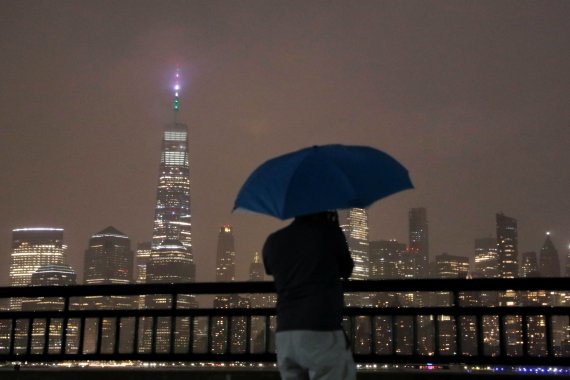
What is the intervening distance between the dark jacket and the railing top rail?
14.3 feet

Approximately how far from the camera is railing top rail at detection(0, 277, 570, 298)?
342 inches

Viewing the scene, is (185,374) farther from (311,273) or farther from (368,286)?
(311,273)

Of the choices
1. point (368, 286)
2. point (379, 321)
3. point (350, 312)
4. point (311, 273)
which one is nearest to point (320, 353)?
point (311, 273)

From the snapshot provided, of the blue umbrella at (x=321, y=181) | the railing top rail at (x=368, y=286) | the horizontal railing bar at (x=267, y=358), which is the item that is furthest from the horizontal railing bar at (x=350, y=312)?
the blue umbrella at (x=321, y=181)

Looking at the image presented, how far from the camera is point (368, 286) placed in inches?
351

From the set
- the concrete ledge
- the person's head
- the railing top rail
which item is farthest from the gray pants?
the concrete ledge

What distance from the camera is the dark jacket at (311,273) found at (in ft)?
14.5

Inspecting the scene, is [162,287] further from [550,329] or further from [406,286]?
[550,329]

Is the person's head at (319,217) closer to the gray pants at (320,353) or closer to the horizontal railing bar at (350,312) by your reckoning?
the gray pants at (320,353)

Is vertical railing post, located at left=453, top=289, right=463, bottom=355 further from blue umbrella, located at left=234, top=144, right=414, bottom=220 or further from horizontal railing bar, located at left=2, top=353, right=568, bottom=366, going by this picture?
blue umbrella, located at left=234, top=144, right=414, bottom=220

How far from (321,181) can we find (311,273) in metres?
0.58

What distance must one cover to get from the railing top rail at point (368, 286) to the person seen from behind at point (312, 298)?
14.2 feet

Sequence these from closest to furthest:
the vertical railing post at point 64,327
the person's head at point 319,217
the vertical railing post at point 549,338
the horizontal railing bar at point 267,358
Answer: the person's head at point 319,217 < the vertical railing post at point 549,338 < the horizontal railing bar at point 267,358 < the vertical railing post at point 64,327

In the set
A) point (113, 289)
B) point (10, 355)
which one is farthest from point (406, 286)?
point (10, 355)
